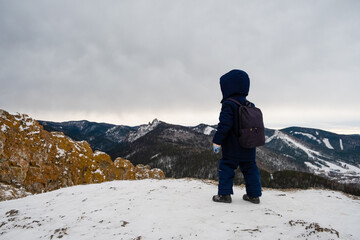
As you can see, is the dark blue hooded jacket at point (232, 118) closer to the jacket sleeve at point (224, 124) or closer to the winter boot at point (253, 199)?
the jacket sleeve at point (224, 124)

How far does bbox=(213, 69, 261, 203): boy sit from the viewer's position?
4906 mm

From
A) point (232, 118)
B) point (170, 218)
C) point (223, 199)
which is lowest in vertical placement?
point (170, 218)

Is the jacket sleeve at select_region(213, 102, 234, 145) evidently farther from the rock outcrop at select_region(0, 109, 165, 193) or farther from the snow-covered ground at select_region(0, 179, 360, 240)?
the rock outcrop at select_region(0, 109, 165, 193)

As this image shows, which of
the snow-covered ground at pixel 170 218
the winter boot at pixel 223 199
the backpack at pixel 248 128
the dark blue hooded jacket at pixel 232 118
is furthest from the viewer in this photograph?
the winter boot at pixel 223 199

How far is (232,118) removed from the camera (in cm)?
491

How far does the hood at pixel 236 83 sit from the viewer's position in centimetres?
509

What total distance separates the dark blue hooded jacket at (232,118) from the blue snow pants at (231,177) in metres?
0.22

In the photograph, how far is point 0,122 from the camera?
13828mm

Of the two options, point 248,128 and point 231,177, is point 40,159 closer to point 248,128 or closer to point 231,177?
point 231,177

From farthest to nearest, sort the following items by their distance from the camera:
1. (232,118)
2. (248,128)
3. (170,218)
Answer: (232,118)
(248,128)
(170,218)

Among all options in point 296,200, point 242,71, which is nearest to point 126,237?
point 242,71

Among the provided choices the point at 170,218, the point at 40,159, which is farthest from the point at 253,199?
the point at 40,159

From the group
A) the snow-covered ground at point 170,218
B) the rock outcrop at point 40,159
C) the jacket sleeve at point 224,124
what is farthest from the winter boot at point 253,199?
the rock outcrop at point 40,159

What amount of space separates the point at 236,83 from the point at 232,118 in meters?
0.98
